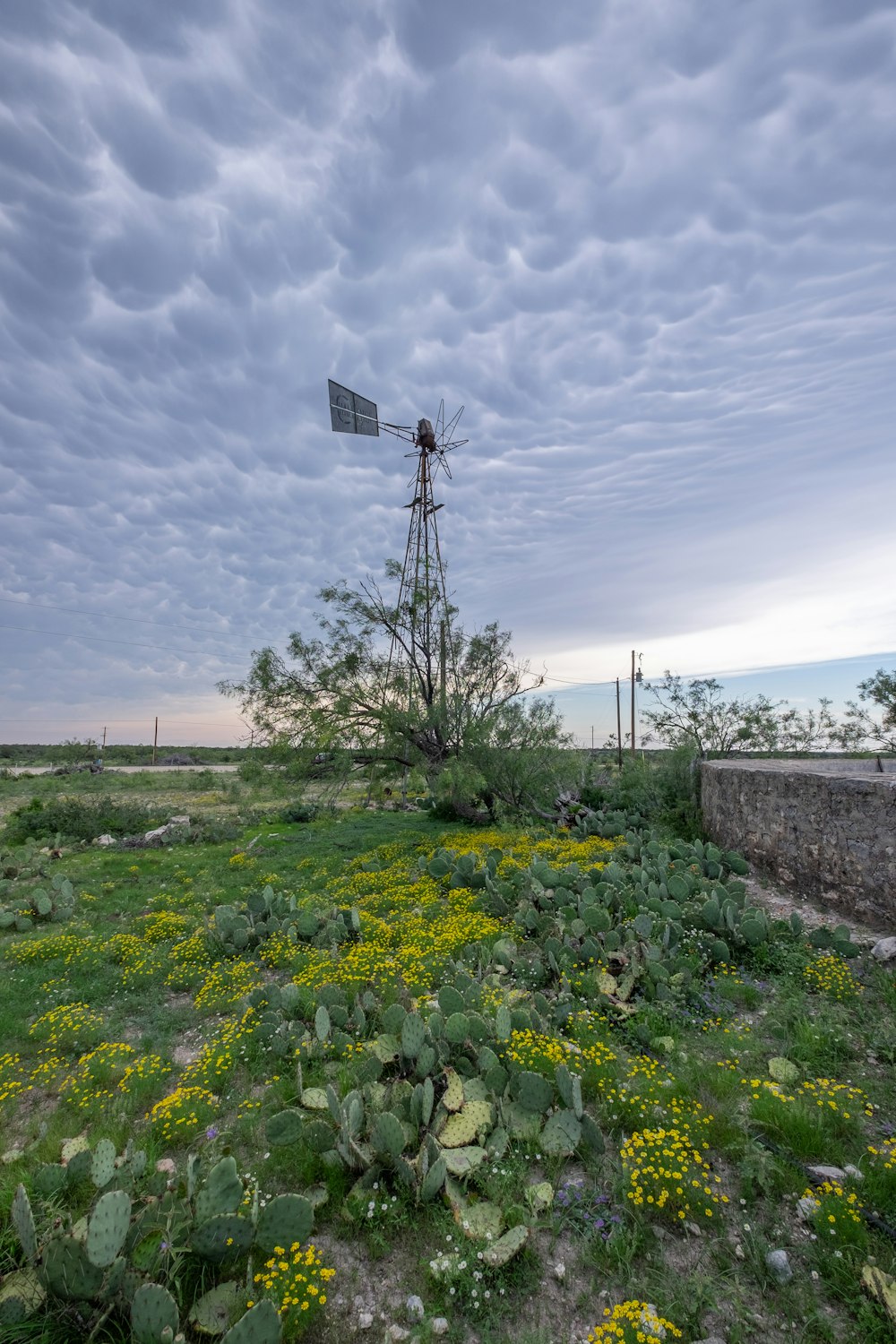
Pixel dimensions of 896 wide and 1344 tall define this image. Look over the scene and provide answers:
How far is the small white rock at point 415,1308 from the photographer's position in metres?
2.95

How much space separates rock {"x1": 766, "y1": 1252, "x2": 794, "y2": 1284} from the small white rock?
1.84 meters

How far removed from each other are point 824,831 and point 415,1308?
7.43 metres

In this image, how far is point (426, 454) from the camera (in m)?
20.1

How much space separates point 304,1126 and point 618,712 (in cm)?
4139

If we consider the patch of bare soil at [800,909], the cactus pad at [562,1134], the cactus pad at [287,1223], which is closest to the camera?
the cactus pad at [287,1223]

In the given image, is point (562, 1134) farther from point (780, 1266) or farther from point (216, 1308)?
point (216, 1308)

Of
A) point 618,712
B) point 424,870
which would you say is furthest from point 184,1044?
point 618,712

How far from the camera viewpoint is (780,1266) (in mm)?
3066

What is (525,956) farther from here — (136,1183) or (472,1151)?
(136,1183)

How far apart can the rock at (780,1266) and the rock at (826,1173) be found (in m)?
0.66

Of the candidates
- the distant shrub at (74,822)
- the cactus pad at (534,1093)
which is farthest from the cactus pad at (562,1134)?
the distant shrub at (74,822)

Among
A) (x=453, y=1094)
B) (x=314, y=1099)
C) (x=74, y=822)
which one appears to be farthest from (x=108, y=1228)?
(x=74, y=822)

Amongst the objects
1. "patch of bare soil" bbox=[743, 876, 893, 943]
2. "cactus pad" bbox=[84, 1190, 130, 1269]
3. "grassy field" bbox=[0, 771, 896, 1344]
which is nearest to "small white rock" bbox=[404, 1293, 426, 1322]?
"grassy field" bbox=[0, 771, 896, 1344]

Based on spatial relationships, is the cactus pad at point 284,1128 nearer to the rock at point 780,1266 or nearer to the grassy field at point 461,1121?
the grassy field at point 461,1121
